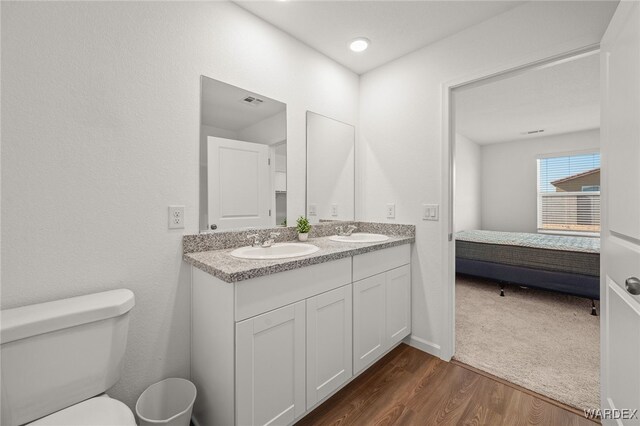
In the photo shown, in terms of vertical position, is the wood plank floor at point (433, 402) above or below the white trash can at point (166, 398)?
below

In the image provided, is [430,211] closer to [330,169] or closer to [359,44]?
[330,169]

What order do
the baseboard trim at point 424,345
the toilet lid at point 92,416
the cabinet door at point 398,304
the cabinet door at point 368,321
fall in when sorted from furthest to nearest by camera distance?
1. the baseboard trim at point 424,345
2. the cabinet door at point 398,304
3. the cabinet door at point 368,321
4. the toilet lid at point 92,416

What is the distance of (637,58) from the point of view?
1.02 m

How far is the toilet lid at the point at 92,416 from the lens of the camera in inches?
36.8

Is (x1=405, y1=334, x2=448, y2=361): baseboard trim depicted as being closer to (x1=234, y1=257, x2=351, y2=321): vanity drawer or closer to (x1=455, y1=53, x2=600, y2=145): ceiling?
(x1=234, y1=257, x2=351, y2=321): vanity drawer

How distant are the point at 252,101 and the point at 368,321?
161cm

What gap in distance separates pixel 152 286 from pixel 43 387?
517 millimetres

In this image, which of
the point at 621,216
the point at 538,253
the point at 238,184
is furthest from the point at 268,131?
the point at 538,253

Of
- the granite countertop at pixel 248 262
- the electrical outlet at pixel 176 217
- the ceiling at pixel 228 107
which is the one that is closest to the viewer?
the granite countertop at pixel 248 262

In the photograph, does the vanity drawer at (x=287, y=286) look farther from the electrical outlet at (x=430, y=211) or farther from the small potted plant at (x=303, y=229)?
the electrical outlet at (x=430, y=211)

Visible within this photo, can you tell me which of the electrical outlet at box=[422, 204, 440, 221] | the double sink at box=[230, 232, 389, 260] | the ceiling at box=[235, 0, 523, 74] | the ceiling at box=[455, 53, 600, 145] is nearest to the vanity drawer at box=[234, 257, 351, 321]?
the double sink at box=[230, 232, 389, 260]

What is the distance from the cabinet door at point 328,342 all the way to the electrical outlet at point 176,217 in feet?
2.64

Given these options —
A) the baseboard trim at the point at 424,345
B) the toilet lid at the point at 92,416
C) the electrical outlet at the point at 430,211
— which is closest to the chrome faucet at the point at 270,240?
the toilet lid at the point at 92,416

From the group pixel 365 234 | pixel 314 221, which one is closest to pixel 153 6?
pixel 314 221
